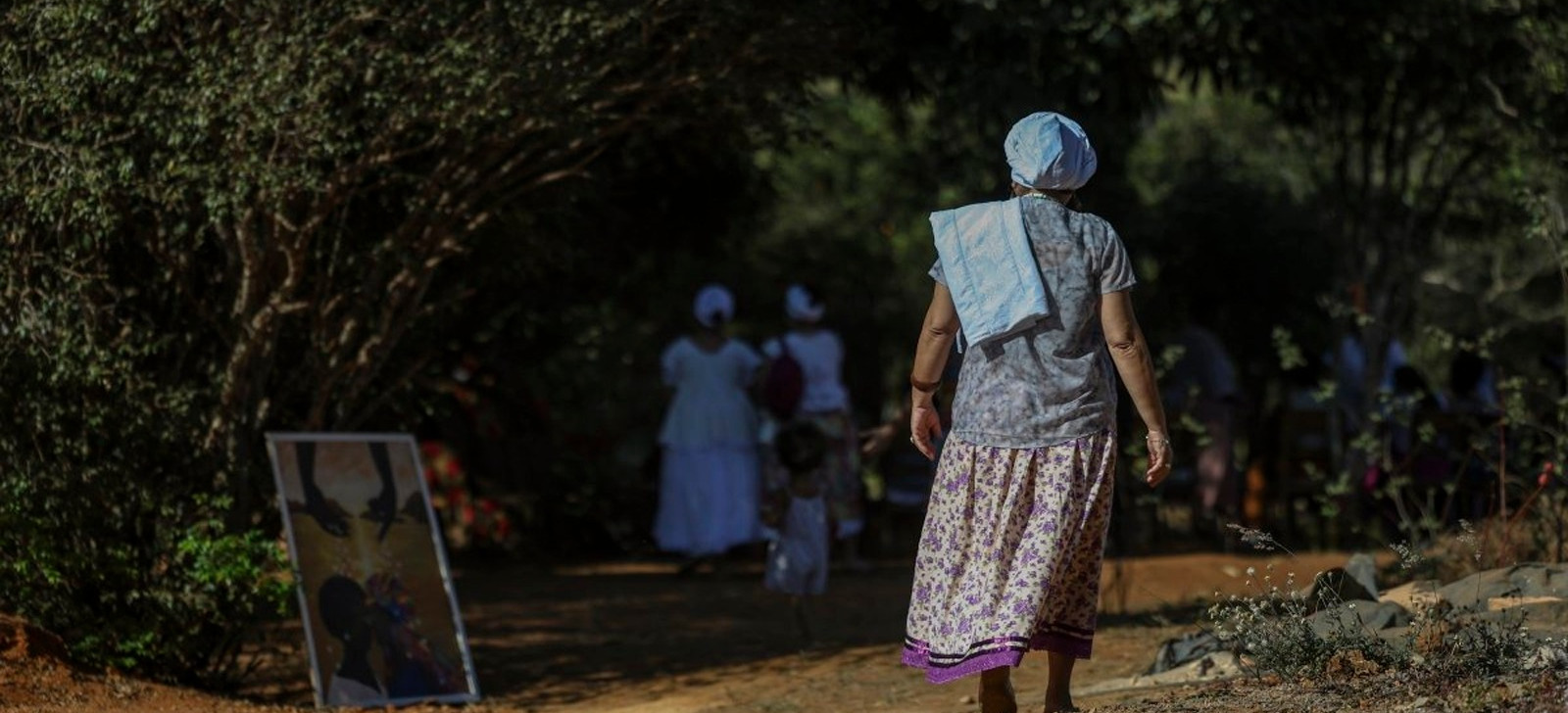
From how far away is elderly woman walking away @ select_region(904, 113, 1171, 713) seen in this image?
18.8ft

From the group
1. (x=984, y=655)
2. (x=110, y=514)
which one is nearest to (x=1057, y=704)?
(x=984, y=655)

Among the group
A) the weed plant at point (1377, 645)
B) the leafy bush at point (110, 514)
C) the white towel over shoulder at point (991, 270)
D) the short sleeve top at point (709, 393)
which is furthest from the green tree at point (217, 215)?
the short sleeve top at point (709, 393)

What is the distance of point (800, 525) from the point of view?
978 cm

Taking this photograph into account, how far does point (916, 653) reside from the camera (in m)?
5.93

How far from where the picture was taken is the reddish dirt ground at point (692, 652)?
23.7 ft

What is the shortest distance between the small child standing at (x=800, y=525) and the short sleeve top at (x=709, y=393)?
3764 mm

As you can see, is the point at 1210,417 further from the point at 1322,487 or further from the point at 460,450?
the point at 460,450

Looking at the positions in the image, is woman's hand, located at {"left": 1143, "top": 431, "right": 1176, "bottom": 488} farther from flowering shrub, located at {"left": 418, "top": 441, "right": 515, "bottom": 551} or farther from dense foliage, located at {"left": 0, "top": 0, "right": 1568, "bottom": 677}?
flowering shrub, located at {"left": 418, "top": 441, "right": 515, "bottom": 551}

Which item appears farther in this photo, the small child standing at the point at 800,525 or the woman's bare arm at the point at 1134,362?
the small child standing at the point at 800,525

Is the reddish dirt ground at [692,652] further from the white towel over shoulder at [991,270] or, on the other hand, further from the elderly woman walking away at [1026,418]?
the white towel over shoulder at [991,270]

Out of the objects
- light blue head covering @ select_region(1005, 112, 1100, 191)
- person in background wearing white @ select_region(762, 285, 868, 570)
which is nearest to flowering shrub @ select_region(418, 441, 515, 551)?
person in background wearing white @ select_region(762, 285, 868, 570)

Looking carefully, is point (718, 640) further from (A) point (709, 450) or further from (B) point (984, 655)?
(B) point (984, 655)

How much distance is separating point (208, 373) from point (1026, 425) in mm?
3694

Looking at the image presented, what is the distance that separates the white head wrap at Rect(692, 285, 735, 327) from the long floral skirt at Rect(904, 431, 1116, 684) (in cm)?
765
